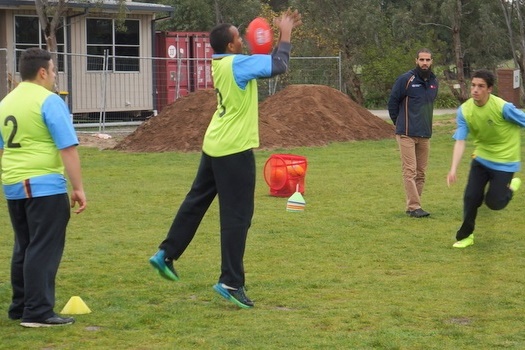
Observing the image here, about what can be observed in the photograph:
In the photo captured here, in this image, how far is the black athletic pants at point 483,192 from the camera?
9916 mm

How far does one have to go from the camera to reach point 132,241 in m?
10.9

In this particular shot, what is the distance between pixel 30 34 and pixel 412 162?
2081cm

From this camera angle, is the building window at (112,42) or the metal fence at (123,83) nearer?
the metal fence at (123,83)

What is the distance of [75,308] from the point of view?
23.9 ft

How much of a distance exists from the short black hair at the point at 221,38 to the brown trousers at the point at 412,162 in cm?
540

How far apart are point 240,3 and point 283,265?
1659 inches

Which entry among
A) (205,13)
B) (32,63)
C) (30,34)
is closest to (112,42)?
(30,34)

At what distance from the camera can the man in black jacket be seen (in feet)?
40.9

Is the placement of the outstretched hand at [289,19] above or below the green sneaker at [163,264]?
above

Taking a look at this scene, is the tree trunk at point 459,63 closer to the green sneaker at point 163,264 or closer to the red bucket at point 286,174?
the red bucket at point 286,174

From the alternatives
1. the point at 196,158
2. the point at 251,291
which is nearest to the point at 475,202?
the point at 251,291

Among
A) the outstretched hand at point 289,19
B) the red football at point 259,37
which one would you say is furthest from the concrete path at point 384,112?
the outstretched hand at point 289,19

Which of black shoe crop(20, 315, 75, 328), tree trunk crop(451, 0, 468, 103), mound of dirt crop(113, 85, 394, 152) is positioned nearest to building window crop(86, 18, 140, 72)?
mound of dirt crop(113, 85, 394, 152)

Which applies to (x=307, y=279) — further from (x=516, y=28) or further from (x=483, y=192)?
(x=516, y=28)
